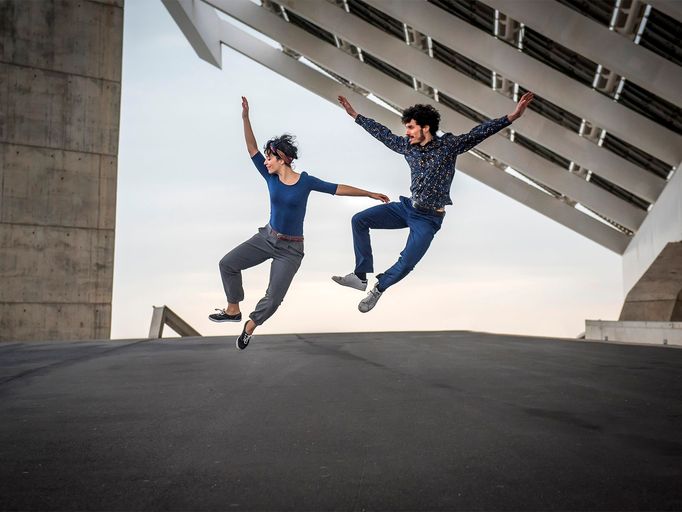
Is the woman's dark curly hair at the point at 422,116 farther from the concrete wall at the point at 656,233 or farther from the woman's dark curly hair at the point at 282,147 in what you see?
the concrete wall at the point at 656,233

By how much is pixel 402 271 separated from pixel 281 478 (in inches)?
170

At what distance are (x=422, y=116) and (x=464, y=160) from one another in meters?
21.8

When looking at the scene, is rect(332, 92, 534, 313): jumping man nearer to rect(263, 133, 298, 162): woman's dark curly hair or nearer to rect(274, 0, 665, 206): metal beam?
rect(263, 133, 298, 162): woman's dark curly hair

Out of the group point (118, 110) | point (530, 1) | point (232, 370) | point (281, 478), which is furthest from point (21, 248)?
point (281, 478)

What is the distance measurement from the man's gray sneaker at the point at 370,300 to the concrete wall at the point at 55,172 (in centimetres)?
1073

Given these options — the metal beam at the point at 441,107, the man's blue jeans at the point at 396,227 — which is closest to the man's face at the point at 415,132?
the man's blue jeans at the point at 396,227

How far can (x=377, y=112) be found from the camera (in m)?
28.1

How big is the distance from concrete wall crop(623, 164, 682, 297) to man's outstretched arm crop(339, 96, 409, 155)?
14069mm

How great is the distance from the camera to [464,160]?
93.4ft

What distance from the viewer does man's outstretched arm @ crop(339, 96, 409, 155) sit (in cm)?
744

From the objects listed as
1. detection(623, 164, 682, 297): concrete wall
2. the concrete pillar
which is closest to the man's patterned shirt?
detection(623, 164, 682, 297): concrete wall

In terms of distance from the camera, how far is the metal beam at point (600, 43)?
1636cm

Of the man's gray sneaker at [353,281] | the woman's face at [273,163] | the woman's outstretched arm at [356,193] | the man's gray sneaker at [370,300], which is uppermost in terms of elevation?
the woman's face at [273,163]

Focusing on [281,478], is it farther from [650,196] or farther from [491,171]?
[491,171]
